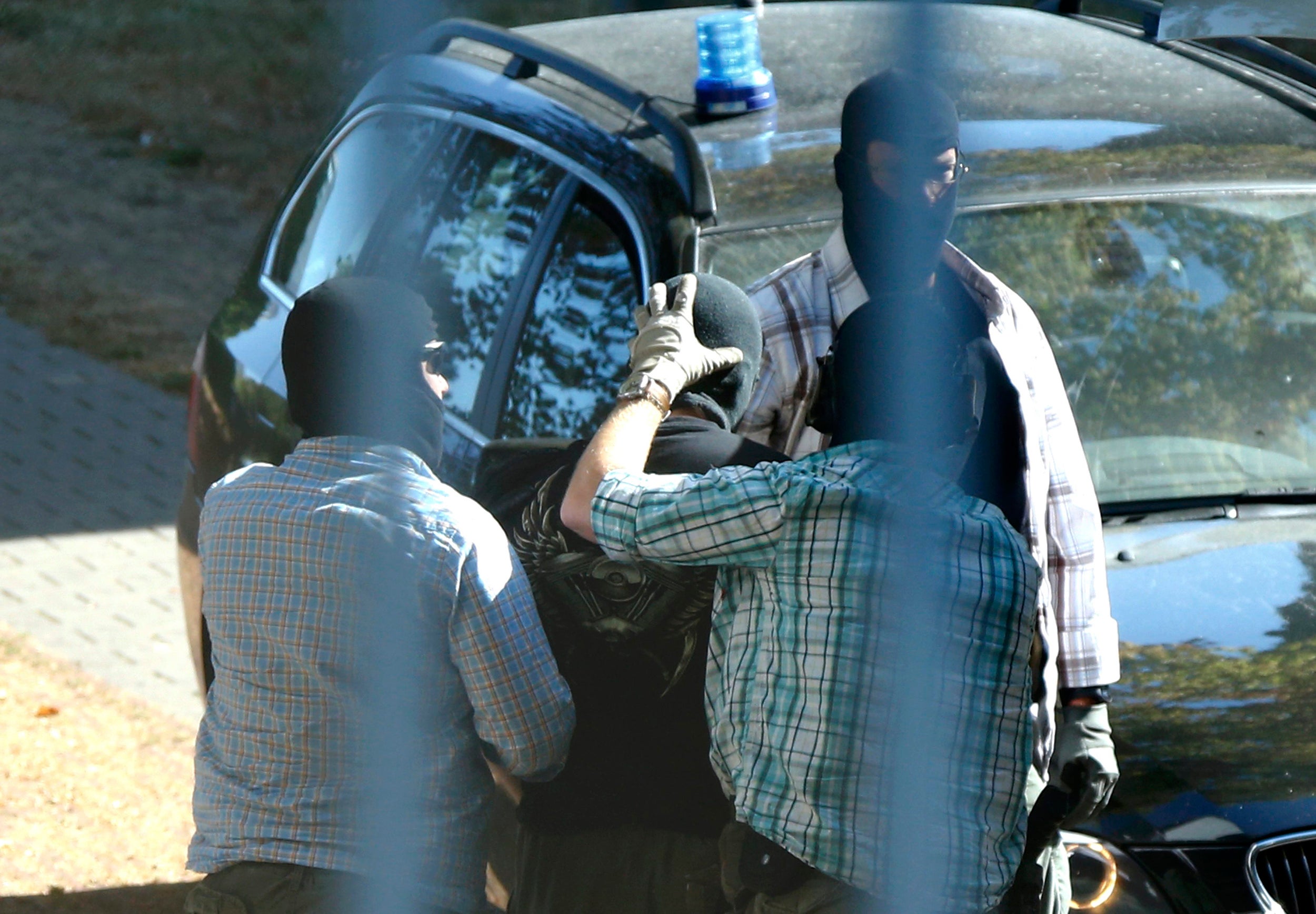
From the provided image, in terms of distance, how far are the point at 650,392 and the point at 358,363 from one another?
41 centimetres

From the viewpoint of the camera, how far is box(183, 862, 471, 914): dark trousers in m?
2.31

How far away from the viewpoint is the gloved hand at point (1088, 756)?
250 centimetres

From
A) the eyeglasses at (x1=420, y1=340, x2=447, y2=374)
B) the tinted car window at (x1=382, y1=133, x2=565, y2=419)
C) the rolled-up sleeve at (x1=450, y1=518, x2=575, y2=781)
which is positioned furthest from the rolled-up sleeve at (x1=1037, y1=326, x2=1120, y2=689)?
the tinted car window at (x1=382, y1=133, x2=565, y2=419)

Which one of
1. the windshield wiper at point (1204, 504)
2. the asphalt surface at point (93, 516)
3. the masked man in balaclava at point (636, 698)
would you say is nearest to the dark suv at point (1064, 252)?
the windshield wiper at point (1204, 504)

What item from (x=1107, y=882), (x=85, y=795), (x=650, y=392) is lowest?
(x=85, y=795)

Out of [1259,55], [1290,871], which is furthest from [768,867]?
[1259,55]

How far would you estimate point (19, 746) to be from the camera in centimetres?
454

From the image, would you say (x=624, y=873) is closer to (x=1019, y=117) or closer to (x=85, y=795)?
(x=1019, y=117)

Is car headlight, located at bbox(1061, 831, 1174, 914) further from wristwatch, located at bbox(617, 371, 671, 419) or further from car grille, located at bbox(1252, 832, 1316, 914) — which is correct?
wristwatch, located at bbox(617, 371, 671, 419)

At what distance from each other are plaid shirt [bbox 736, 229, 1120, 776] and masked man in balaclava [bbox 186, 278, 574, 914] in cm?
67

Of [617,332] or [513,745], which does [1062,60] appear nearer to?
[617,332]

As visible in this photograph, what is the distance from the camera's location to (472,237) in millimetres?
3695

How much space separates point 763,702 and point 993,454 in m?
0.53

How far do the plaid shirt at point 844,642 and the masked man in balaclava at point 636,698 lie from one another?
9.3 inches
